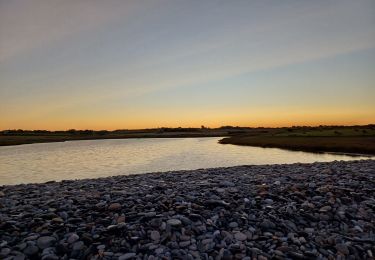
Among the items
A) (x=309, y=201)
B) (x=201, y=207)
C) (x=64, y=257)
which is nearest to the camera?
(x=64, y=257)

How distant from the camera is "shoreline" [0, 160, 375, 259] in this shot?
774 centimetres

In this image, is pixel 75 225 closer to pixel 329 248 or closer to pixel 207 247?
pixel 207 247

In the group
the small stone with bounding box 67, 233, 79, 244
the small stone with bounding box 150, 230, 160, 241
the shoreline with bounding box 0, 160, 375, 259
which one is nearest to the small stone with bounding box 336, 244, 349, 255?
the shoreline with bounding box 0, 160, 375, 259

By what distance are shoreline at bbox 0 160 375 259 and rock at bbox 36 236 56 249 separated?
2 cm

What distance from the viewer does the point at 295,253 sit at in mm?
7691

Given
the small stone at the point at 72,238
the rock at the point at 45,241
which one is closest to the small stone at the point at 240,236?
the small stone at the point at 72,238

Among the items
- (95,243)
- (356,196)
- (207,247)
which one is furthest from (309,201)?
(95,243)

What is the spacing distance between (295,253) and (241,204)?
301 centimetres

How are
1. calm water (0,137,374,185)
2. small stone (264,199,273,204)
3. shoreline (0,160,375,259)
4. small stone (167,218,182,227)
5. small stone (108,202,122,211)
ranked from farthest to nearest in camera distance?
calm water (0,137,374,185) → small stone (264,199,273,204) → small stone (108,202,122,211) → small stone (167,218,182,227) → shoreline (0,160,375,259)

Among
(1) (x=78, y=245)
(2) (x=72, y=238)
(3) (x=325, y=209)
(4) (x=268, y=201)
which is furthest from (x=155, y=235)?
(3) (x=325, y=209)

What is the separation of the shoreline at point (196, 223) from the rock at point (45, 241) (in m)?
0.02

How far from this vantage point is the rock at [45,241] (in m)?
7.70

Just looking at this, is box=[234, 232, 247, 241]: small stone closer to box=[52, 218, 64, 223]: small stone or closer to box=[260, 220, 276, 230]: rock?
box=[260, 220, 276, 230]: rock

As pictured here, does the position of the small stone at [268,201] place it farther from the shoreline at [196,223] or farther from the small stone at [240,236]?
the small stone at [240,236]
